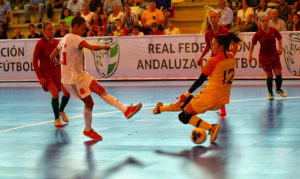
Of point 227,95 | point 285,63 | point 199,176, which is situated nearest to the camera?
point 199,176

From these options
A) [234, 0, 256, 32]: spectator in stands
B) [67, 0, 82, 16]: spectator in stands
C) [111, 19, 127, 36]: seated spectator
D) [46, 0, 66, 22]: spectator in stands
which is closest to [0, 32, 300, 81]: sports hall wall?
[111, 19, 127, 36]: seated spectator

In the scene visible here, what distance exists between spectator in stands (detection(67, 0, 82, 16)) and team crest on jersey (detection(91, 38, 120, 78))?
496 cm

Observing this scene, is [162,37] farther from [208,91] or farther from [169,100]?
[208,91]

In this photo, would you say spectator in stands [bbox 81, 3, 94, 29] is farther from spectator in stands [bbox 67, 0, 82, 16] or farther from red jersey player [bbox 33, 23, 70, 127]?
red jersey player [bbox 33, 23, 70, 127]

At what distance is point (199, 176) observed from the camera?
6145 millimetres

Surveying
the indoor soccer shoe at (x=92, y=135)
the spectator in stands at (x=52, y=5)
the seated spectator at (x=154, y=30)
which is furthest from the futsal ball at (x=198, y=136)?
the spectator in stands at (x=52, y=5)

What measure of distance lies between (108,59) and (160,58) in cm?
203

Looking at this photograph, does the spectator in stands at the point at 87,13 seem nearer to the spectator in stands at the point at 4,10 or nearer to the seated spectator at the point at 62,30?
the seated spectator at the point at 62,30

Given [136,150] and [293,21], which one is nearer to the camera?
[136,150]

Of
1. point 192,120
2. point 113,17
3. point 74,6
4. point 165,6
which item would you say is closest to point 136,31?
point 113,17

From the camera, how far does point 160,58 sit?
2011 centimetres

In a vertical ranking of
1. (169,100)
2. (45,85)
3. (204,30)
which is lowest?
(169,100)

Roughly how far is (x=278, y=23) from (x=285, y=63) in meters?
1.59

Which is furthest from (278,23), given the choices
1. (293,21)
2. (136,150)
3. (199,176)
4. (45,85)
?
(199,176)
